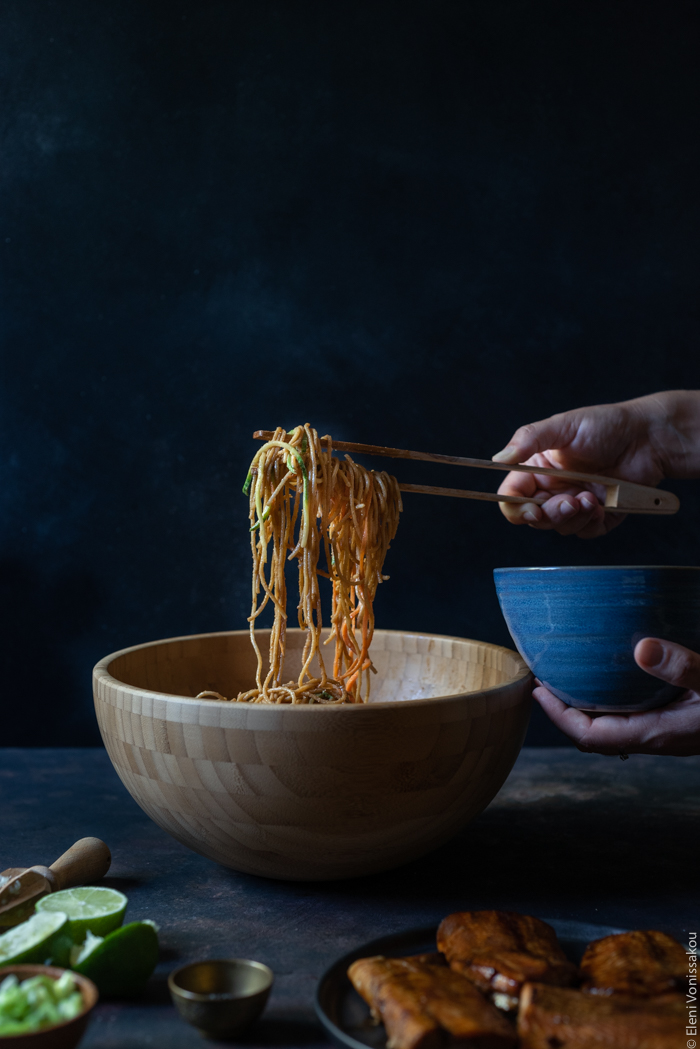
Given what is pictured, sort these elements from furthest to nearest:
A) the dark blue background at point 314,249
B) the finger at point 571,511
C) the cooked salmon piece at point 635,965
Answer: the dark blue background at point 314,249, the finger at point 571,511, the cooked salmon piece at point 635,965

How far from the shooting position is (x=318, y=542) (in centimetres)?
153

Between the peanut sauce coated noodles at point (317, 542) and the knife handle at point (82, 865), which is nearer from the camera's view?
the knife handle at point (82, 865)

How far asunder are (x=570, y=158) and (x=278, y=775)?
192 centimetres

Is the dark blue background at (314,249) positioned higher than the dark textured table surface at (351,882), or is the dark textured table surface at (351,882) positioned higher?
the dark blue background at (314,249)

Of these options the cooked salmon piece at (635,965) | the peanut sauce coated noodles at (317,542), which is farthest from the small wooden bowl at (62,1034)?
the peanut sauce coated noodles at (317,542)

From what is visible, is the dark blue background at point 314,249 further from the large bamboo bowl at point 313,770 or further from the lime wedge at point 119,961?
the lime wedge at point 119,961

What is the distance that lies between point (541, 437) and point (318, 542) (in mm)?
648

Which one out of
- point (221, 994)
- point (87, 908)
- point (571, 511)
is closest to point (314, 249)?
point (571, 511)

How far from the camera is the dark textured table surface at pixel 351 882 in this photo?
95 centimetres

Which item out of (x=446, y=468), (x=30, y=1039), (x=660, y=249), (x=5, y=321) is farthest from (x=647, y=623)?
(x=5, y=321)

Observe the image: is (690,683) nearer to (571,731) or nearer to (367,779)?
(571,731)

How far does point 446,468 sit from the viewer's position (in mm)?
2350

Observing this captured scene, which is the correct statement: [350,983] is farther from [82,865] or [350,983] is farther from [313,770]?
[82,865]

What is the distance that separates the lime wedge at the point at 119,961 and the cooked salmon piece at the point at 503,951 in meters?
0.32
